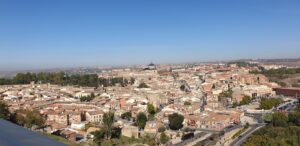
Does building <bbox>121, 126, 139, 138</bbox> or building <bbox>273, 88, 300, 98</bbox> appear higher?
building <bbox>121, 126, 139, 138</bbox>

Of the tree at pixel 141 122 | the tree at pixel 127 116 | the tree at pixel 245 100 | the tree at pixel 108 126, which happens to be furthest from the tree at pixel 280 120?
the tree at pixel 245 100

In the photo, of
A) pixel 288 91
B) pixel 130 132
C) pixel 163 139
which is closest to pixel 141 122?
pixel 130 132

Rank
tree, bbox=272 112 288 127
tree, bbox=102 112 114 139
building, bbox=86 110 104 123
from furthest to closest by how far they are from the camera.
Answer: building, bbox=86 110 104 123 < tree, bbox=272 112 288 127 < tree, bbox=102 112 114 139

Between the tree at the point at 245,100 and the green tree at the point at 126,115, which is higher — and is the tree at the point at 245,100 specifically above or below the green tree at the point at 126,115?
below

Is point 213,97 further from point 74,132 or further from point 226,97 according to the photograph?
point 74,132

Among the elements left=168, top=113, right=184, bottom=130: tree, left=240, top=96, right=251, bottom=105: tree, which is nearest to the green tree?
left=168, top=113, right=184, bottom=130: tree

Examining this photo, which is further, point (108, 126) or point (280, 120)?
point (280, 120)

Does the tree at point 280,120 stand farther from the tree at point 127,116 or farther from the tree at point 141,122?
the tree at point 127,116

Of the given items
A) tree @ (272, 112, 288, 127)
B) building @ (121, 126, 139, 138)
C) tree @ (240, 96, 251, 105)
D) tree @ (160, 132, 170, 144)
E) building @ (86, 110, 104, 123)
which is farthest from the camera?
tree @ (240, 96, 251, 105)

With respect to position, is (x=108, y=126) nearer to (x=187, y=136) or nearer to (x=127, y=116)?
(x=187, y=136)

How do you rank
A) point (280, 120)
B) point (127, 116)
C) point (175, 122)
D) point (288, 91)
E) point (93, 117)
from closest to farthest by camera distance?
point (280, 120), point (175, 122), point (93, 117), point (127, 116), point (288, 91)

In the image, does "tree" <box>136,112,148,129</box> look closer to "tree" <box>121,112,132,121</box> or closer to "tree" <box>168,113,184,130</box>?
Result: "tree" <box>168,113,184,130</box>
